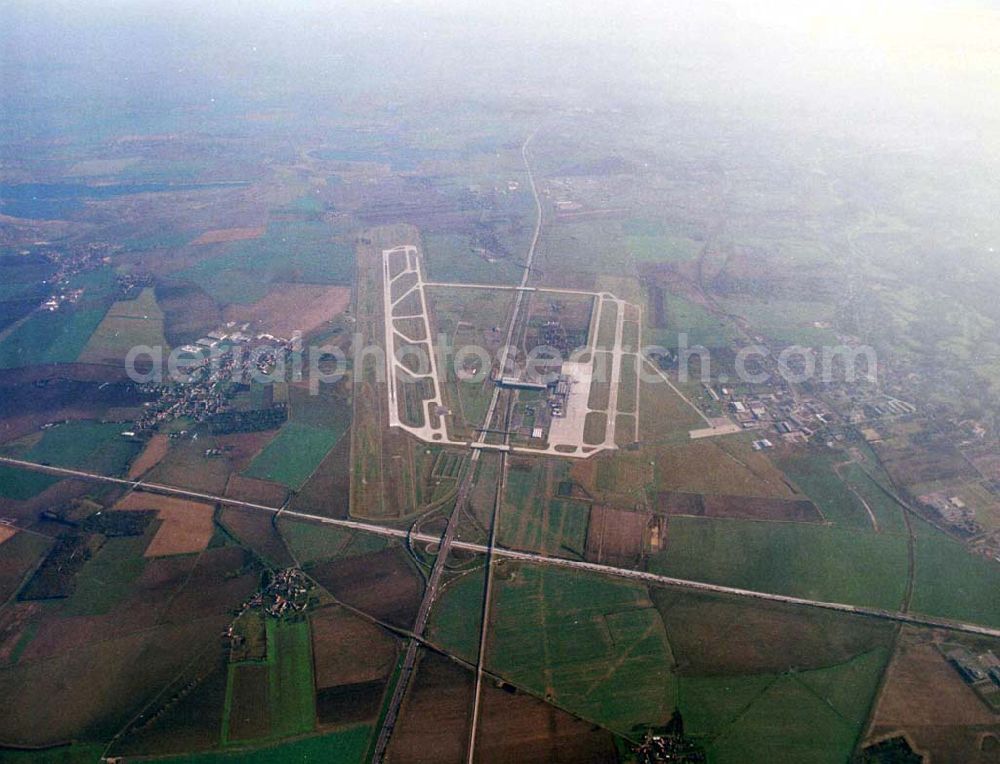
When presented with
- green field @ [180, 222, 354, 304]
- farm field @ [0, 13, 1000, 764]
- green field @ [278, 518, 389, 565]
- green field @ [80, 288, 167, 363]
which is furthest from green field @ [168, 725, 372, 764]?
green field @ [180, 222, 354, 304]

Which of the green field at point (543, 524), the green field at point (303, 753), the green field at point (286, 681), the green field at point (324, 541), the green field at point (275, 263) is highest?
the green field at point (275, 263)

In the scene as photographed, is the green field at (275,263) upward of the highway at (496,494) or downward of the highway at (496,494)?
upward

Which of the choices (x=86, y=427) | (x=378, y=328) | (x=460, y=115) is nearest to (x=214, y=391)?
(x=86, y=427)

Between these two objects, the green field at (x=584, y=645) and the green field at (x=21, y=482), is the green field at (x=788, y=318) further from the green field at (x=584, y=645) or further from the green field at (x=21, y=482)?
the green field at (x=21, y=482)

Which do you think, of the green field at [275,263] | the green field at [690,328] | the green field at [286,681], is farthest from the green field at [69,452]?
the green field at [690,328]

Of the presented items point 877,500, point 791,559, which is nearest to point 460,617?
point 791,559

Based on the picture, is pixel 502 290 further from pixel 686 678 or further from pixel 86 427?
pixel 686 678
